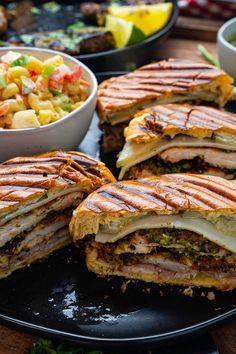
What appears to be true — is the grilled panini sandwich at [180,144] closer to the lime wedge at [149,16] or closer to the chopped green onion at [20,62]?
the chopped green onion at [20,62]

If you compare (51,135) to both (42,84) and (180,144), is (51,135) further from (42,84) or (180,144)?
(180,144)

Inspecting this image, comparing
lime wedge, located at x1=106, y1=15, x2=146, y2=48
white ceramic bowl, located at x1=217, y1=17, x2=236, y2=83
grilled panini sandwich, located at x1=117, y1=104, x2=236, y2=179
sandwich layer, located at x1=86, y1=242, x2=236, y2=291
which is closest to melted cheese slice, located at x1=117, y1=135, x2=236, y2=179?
grilled panini sandwich, located at x1=117, y1=104, x2=236, y2=179

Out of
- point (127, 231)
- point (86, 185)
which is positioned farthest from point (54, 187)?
point (127, 231)

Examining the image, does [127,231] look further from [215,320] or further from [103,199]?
A: [215,320]

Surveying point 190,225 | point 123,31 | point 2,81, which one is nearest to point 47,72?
point 2,81

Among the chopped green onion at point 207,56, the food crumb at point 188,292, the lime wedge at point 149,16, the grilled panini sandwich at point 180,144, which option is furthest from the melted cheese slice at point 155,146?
the lime wedge at point 149,16

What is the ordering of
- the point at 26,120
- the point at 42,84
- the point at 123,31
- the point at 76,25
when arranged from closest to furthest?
the point at 26,120 < the point at 42,84 < the point at 123,31 < the point at 76,25
